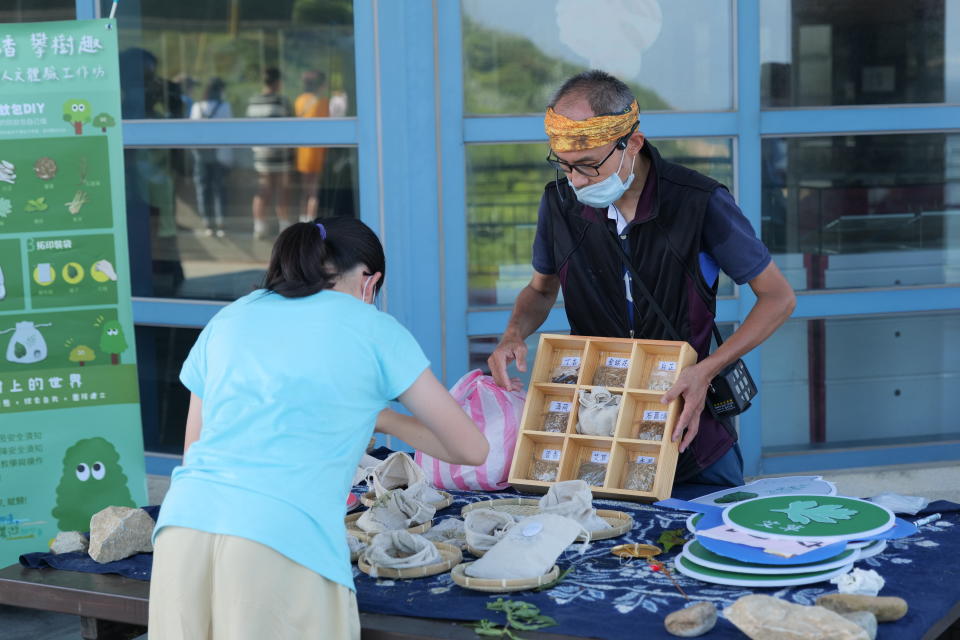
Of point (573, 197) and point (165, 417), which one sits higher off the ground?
point (573, 197)

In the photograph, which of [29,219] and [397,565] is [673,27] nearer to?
[29,219]

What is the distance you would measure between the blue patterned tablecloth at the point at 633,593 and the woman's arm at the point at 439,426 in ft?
0.87

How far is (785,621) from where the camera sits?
1822 millimetres

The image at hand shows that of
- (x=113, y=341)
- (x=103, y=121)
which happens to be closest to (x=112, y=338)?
(x=113, y=341)

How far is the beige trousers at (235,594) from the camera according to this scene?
1.85 m

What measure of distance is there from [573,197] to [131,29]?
265cm

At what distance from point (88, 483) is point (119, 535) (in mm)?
1492

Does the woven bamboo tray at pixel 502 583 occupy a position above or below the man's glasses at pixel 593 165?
below

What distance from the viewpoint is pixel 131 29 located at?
188 inches

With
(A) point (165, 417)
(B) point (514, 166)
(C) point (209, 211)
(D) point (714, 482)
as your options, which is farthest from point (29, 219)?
(D) point (714, 482)

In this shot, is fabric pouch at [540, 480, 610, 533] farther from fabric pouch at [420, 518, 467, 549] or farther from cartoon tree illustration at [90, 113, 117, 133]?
cartoon tree illustration at [90, 113, 117, 133]

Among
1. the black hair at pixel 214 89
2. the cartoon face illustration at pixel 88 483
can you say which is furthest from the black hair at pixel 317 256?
the black hair at pixel 214 89

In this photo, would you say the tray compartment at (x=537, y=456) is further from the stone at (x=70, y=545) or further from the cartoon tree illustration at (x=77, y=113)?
the cartoon tree illustration at (x=77, y=113)

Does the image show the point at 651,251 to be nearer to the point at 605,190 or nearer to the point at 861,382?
the point at 605,190
